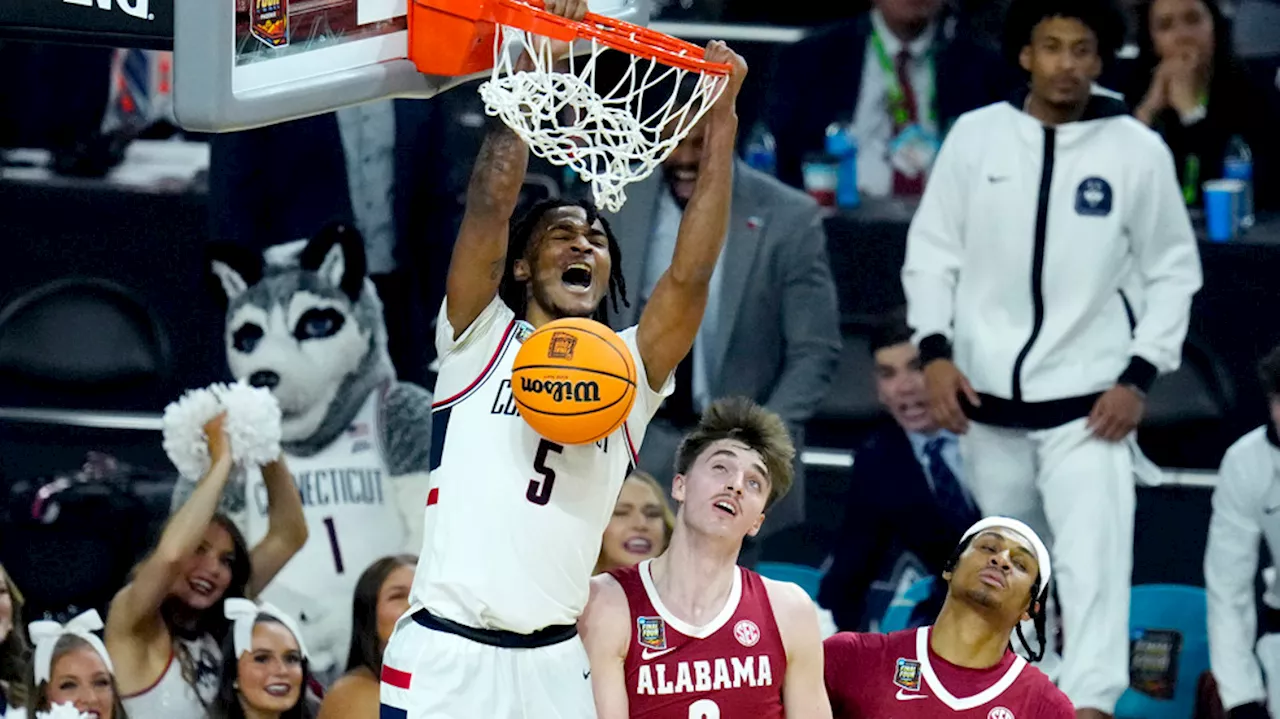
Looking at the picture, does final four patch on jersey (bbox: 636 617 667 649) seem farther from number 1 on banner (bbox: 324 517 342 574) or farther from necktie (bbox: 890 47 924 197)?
necktie (bbox: 890 47 924 197)

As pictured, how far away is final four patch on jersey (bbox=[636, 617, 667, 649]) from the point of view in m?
4.96

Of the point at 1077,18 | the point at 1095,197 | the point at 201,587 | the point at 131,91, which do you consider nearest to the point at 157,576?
the point at 201,587

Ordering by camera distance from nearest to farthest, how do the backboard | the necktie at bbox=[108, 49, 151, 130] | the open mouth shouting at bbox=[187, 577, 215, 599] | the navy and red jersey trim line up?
the backboard → the navy and red jersey trim → the open mouth shouting at bbox=[187, 577, 215, 599] → the necktie at bbox=[108, 49, 151, 130]

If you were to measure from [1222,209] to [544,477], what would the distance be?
3.78 m

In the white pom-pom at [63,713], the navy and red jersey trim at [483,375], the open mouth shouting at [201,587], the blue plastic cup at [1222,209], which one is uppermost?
the navy and red jersey trim at [483,375]

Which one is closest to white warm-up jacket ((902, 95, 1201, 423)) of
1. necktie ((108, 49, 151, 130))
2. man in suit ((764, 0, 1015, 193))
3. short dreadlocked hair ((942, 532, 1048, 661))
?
man in suit ((764, 0, 1015, 193))

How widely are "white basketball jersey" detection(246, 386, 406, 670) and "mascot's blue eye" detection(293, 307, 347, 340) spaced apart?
27 centimetres

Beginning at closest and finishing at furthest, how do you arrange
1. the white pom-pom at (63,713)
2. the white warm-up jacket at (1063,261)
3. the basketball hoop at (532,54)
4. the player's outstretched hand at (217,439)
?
the basketball hoop at (532,54) < the white pom-pom at (63,713) < the player's outstretched hand at (217,439) < the white warm-up jacket at (1063,261)

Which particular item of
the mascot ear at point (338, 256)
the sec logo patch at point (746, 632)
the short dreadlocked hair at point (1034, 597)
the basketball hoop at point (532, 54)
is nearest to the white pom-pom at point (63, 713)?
the mascot ear at point (338, 256)

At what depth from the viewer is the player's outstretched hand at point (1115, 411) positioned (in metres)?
6.82

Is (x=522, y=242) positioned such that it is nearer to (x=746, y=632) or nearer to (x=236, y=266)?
(x=746, y=632)

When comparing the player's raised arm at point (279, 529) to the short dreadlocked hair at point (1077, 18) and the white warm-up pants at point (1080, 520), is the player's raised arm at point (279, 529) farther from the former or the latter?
the short dreadlocked hair at point (1077, 18)

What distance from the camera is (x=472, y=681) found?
15.3 feet

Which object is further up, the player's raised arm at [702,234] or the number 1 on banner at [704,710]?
the player's raised arm at [702,234]
